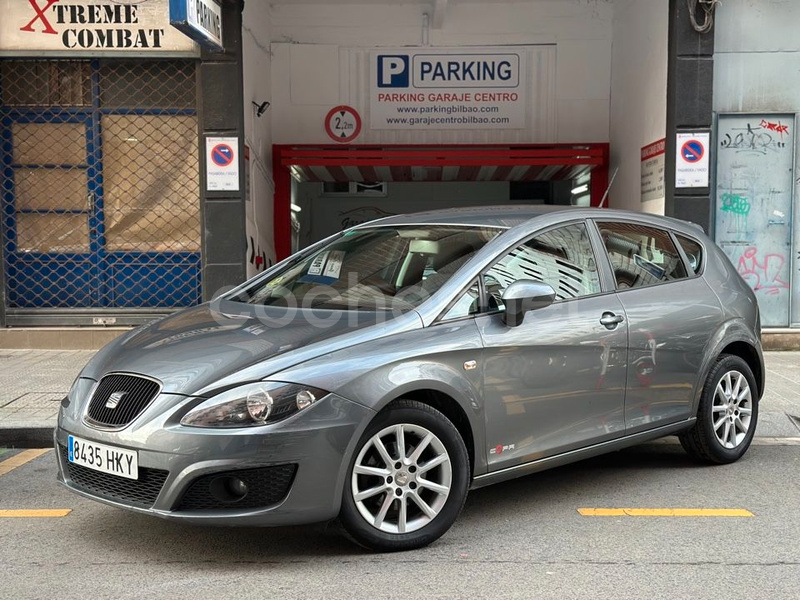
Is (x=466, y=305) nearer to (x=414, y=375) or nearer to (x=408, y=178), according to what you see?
(x=414, y=375)

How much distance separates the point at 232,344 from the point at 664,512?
2.38 m

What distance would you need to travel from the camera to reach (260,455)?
3.54 meters

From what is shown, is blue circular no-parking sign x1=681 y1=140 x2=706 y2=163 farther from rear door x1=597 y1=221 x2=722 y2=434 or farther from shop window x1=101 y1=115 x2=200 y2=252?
shop window x1=101 y1=115 x2=200 y2=252

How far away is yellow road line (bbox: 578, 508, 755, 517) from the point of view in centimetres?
453

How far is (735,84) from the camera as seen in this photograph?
979 centimetres

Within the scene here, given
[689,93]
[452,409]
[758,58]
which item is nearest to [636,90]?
[689,93]

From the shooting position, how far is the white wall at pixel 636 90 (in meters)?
10.1

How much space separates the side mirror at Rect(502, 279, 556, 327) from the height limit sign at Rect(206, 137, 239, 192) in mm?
6069

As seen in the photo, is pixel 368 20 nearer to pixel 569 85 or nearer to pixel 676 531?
pixel 569 85

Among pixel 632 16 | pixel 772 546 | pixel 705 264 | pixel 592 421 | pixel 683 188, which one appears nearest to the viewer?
pixel 772 546

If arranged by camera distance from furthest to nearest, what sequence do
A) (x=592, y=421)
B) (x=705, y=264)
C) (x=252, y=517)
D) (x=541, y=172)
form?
(x=541, y=172), (x=705, y=264), (x=592, y=421), (x=252, y=517)

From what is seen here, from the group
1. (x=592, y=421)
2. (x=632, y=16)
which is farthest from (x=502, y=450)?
(x=632, y=16)

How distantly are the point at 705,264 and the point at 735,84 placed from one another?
5.14 meters

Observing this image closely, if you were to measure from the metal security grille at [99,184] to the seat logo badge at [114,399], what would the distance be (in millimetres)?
6401
